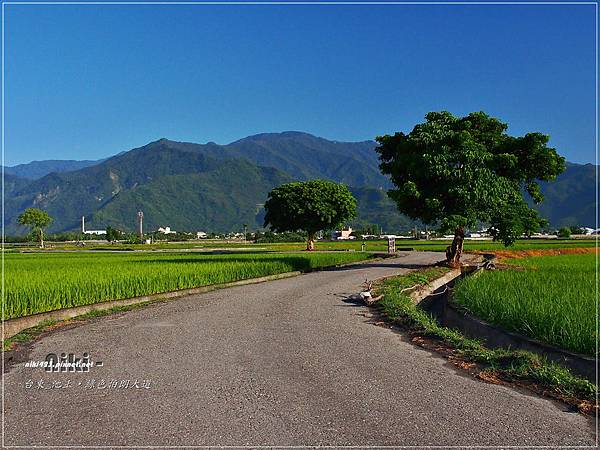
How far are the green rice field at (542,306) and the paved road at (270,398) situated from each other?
2.47m

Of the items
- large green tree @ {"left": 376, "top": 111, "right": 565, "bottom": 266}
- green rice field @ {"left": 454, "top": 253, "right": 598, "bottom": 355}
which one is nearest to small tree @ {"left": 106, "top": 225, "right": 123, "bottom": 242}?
large green tree @ {"left": 376, "top": 111, "right": 565, "bottom": 266}

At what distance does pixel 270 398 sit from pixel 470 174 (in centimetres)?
2385

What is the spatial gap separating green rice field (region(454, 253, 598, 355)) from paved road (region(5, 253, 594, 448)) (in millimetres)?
2469

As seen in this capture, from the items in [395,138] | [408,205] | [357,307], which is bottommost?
[357,307]

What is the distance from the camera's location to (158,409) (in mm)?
6836

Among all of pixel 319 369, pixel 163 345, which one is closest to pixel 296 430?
pixel 319 369

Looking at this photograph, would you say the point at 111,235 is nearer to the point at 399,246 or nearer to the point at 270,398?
the point at 399,246

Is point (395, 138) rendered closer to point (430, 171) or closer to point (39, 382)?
point (430, 171)

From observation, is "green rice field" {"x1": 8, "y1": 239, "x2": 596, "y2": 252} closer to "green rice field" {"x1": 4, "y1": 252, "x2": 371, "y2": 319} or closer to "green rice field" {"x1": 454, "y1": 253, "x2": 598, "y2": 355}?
"green rice field" {"x1": 4, "y1": 252, "x2": 371, "y2": 319}

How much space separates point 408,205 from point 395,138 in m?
6.15

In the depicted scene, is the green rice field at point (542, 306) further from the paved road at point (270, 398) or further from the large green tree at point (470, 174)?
the large green tree at point (470, 174)

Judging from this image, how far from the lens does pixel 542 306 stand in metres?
12.2

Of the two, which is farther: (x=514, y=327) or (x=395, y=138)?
(x=395, y=138)

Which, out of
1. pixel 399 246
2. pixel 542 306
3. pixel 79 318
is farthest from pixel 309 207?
pixel 542 306
